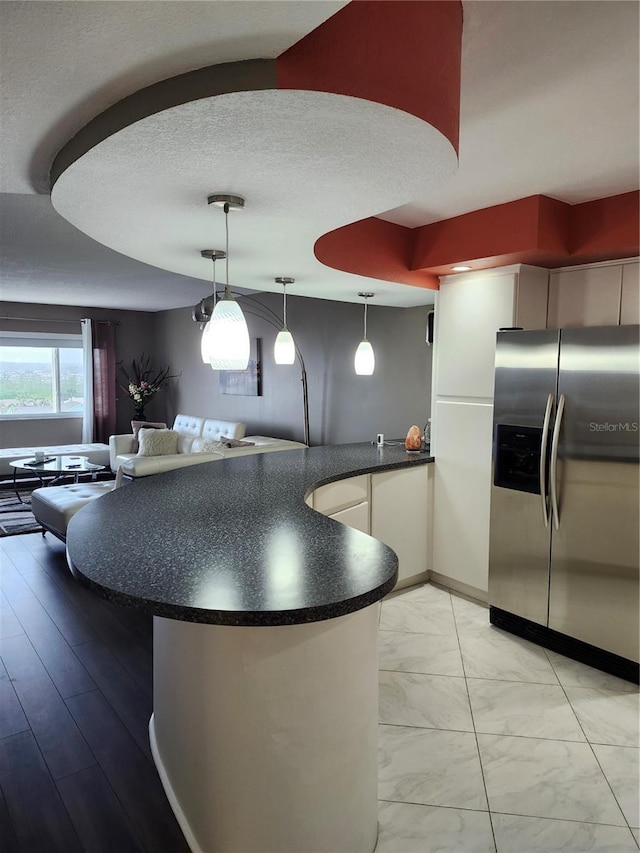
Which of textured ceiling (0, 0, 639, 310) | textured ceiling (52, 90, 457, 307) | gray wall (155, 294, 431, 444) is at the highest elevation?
textured ceiling (0, 0, 639, 310)

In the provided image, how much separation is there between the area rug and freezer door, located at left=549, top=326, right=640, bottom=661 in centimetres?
454

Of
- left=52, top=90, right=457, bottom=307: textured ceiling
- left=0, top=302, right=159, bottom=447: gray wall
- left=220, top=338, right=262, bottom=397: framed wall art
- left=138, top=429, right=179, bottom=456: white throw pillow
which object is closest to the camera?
left=52, top=90, right=457, bottom=307: textured ceiling

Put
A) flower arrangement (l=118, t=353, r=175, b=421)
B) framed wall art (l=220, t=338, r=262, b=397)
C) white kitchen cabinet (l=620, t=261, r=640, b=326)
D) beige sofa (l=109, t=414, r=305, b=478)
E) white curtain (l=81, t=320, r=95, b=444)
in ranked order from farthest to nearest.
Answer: flower arrangement (l=118, t=353, r=175, b=421), white curtain (l=81, t=320, r=95, b=444), framed wall art (l=220, t=338, r=262, b=397), beige sofa (l=109, t=414, r=305, b=478), white kitchen cabinet (l=620, t=261, r=640, b=326)

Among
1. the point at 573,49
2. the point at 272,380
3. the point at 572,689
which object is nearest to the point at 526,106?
the point at 573,49

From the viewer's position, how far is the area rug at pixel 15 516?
511 cm

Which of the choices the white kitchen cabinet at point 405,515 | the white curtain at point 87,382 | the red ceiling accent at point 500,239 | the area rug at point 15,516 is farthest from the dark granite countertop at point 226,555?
the white curtain at point 87,382

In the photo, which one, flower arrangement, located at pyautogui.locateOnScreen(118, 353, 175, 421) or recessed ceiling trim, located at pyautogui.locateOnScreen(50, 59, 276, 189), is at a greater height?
recessed ceiling trim, located at pyautogui.locateOnScreen(50, 59, 276, 189)

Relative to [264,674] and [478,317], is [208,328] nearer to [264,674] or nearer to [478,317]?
[264,674]

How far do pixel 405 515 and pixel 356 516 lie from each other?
450mm

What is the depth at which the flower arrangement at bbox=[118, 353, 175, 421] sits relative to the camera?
8570 millimetres

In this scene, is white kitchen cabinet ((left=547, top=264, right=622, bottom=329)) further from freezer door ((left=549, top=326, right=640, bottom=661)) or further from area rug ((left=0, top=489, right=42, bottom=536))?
area rug ((left=0, top=489, right=42, bottom=536))

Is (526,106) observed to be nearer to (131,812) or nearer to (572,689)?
(572,689)

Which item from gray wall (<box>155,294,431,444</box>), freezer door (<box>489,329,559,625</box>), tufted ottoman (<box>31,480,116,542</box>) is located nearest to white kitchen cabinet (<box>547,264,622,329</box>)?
freezer door (<box>489,329,559,625</box>)

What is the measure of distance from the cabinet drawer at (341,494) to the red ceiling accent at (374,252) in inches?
46.8
